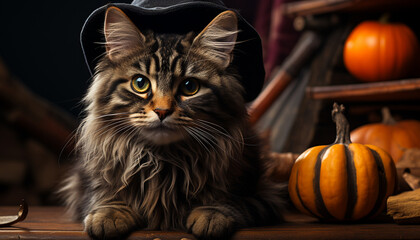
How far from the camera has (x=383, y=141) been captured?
210 cm

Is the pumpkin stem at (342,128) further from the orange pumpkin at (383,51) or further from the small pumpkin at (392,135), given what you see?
the orange pumpkin at (383,51)

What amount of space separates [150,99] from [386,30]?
1485 millimetres

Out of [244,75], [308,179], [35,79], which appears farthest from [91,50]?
[35,79]

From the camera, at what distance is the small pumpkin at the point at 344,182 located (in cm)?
129

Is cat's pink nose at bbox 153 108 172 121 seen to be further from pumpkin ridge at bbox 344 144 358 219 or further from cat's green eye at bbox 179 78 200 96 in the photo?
pumpkin ridge at bbox 344 144 358 219

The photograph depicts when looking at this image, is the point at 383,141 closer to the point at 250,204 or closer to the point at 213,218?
the point at 250,204

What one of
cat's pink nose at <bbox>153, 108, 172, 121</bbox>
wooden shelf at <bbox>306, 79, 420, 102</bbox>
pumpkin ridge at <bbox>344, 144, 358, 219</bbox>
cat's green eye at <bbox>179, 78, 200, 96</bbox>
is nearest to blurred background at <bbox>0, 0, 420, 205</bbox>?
wooden shelf at <bbox>306, 79, 420, 102</bbox>

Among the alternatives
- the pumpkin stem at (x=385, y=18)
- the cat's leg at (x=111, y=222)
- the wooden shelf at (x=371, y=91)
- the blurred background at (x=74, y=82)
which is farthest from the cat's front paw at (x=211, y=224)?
the pumpkin stem at (x=385, y=18)

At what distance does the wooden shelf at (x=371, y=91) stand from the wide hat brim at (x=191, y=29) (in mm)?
807

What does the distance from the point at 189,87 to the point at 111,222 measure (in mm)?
418

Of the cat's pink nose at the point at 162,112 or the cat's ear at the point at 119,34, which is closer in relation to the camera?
the cat's pink nose at the point at 162,112

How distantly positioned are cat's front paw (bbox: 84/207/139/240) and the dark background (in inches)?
65.4

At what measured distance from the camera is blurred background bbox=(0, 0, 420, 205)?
91.0 inches

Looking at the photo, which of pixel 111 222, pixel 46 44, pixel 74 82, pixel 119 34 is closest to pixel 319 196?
pixel 111 222
